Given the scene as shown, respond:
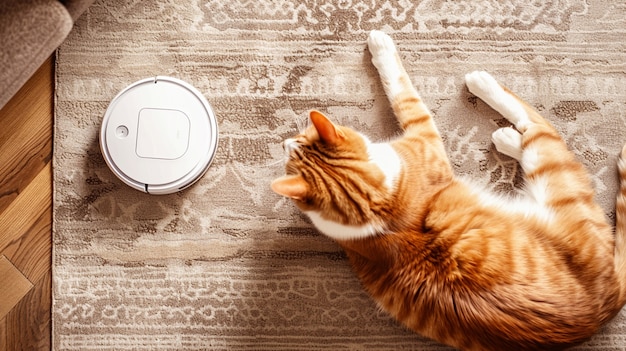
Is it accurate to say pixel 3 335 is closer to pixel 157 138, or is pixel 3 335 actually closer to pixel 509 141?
pixel 157 138

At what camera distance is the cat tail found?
129cm

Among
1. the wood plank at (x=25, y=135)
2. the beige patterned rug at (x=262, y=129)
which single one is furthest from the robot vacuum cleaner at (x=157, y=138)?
the wood plank at (x=25, y=135)

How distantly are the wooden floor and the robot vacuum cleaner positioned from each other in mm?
260

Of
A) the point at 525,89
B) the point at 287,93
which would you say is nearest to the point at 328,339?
the point at 287,93

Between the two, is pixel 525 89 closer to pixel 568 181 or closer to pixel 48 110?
pixel 568 181

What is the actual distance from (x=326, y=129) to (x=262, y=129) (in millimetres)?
443

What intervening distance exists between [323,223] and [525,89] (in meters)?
0.81

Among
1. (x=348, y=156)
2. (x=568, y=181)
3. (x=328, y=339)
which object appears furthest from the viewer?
(x=328, y=339)

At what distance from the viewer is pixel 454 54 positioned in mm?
1547

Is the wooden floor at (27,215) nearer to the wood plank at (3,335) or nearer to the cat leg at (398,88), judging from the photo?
the wood plank at (3,335)

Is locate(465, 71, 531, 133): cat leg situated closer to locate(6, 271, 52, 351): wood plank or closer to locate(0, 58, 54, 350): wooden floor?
locate(0, 58, 54, 350): wooden floor

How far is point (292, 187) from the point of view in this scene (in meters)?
1.11

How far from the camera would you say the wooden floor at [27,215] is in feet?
4.98

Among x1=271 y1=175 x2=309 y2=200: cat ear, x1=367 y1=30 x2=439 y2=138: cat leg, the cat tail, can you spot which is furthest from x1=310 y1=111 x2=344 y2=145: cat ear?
the cat tail
